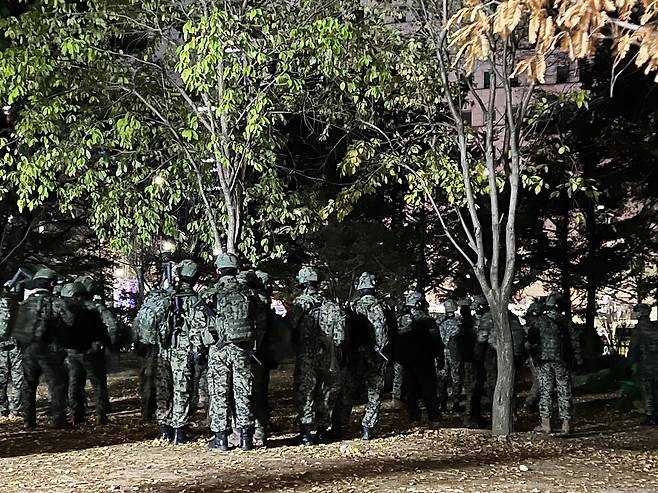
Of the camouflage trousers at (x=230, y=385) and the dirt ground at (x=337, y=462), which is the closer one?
the dirt ground at (x=337, y=462)

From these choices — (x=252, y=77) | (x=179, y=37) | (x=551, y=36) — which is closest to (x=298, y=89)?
(x=252, y=77)

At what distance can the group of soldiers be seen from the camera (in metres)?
9.65

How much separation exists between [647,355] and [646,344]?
7.0 inches

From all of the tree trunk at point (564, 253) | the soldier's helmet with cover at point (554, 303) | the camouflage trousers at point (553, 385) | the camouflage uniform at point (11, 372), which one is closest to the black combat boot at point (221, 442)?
the camouflage uniform at point (11, 372)

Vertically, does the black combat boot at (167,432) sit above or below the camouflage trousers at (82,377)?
below

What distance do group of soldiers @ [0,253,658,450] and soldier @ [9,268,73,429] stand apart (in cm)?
2

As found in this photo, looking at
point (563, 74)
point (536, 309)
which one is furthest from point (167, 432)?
point (563, 74)

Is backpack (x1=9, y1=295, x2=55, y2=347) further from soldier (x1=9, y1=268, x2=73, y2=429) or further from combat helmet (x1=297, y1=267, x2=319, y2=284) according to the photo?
combat helmet (x1=297, y1=267, x2=319, y2=284)

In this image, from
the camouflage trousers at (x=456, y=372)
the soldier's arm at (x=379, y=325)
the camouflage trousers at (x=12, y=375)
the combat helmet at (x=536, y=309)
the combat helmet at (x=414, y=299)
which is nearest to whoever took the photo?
the soldier's arm at (x=379, y=325)

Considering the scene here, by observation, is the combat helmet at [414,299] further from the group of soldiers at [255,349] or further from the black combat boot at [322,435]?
the black combat boot at [322,435]

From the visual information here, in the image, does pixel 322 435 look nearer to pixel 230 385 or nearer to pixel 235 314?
pixel 230 385

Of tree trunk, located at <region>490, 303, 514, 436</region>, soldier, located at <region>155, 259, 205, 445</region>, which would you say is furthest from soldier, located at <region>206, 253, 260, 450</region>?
tree trunk, located at <region>490, 303, 514, 436</region>

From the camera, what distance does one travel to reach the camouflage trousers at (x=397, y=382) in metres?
13.5

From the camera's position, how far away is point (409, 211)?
77.1 feet
